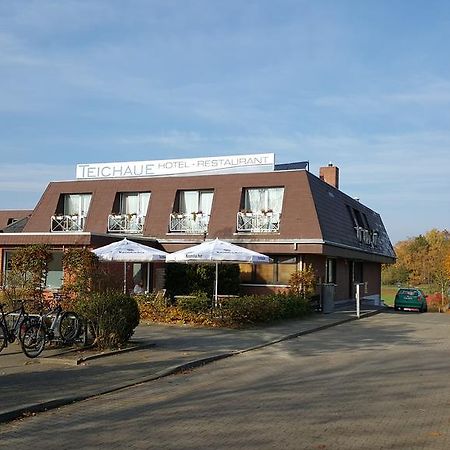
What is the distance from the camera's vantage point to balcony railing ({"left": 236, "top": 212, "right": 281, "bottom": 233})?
27611mm

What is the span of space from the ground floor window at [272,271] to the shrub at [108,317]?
14505mm

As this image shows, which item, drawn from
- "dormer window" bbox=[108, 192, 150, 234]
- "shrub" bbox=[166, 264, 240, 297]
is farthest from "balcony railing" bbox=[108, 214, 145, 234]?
"shrub" bbox=[166, 264, 240, 297]

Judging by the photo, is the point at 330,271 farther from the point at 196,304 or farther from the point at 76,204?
the point at 76,204

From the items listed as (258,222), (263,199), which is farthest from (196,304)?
(263,199)

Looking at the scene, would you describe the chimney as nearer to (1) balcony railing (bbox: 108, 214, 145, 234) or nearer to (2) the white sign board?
(2) the white sign board

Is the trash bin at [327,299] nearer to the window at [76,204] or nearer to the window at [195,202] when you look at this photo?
the window at [195,202]

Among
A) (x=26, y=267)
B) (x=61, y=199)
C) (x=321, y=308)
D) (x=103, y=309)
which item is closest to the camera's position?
(x=103, y=309)

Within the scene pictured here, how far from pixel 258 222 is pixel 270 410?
1982cm

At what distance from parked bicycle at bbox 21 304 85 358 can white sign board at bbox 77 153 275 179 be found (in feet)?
59.1

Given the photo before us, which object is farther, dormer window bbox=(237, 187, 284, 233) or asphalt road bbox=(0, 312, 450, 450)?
dormer window bbox=(237, 187, 284, 233)

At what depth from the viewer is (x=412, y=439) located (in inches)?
266

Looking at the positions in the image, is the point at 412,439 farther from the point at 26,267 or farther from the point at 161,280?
the point at 161,280

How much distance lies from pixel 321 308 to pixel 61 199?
14179 mm

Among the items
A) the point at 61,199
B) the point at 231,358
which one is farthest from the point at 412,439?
the point at 61,199
